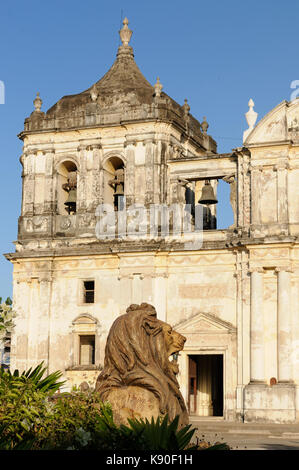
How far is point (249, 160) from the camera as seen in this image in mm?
28984

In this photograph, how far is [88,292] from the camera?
30.7 meters

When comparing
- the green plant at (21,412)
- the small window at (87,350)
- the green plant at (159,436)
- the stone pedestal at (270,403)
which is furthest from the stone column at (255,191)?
the green plant at (159,436)

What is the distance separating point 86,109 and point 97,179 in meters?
2.87

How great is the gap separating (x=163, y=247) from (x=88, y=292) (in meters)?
3.61

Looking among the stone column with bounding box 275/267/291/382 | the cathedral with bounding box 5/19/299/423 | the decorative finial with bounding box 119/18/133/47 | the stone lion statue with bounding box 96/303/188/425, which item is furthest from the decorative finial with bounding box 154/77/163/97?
the stone lion statue with bounding box 96/303/188/425

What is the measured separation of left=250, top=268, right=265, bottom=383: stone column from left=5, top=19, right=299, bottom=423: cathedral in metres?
0.04

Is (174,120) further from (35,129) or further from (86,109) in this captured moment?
(35,129)

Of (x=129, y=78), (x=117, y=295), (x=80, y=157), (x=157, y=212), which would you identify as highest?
(x=129, y=78)

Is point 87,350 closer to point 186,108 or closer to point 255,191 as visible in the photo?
point 255,191

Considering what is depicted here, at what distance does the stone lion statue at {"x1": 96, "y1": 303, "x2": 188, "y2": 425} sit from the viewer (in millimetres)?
10297

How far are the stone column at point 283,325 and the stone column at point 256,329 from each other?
0.57 meters

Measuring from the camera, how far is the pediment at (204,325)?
1121 inches

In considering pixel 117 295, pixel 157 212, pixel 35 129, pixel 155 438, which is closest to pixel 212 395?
pixel 117 295

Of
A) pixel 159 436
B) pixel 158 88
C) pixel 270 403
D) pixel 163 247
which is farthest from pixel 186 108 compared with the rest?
pixel 159 436
